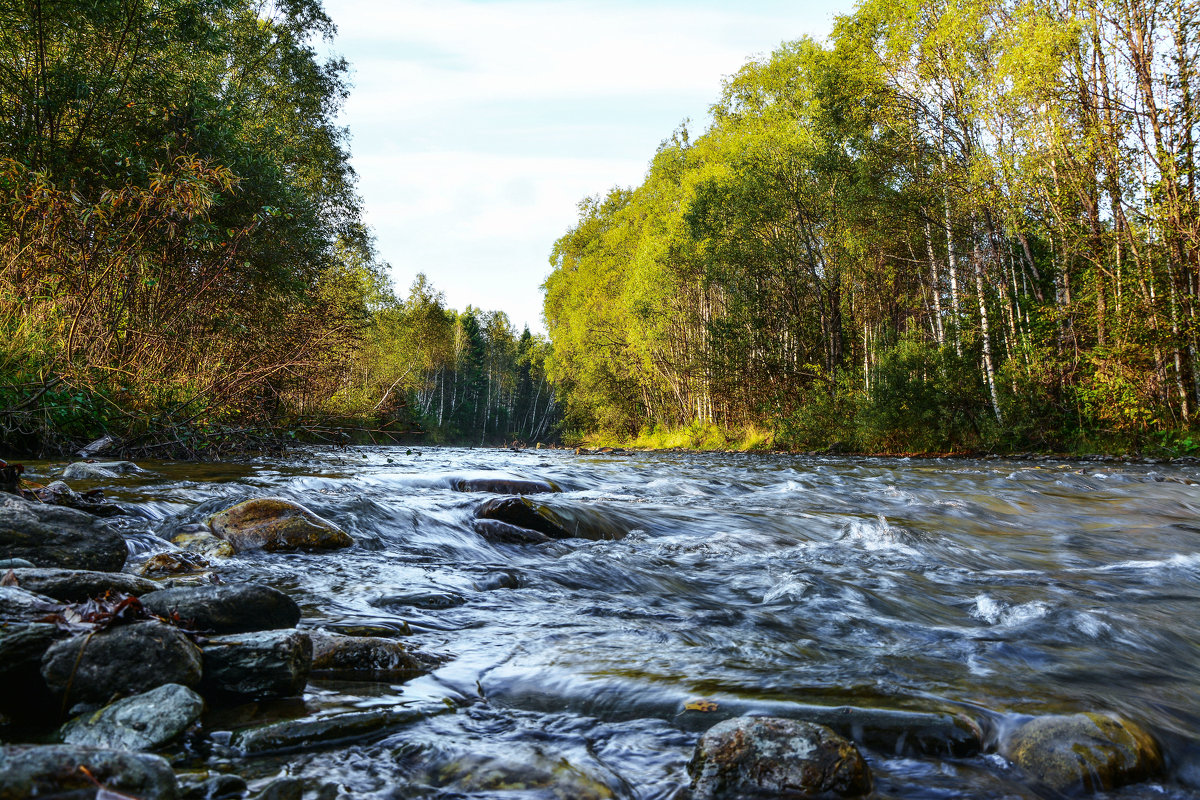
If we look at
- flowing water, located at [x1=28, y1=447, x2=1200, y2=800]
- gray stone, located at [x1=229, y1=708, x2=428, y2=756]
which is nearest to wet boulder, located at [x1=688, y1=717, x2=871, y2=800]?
flowing water, located at [x1=28, y1=447, x2=1200, y2=800]

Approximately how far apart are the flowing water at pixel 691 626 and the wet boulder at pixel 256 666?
4.1 inches

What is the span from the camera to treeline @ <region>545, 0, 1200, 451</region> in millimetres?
14969

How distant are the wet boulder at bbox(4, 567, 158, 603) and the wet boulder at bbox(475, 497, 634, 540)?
3581mm

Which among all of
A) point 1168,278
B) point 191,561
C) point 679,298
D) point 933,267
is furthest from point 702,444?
point 191,561

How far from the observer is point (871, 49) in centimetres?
1931

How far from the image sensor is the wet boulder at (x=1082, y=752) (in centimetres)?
203

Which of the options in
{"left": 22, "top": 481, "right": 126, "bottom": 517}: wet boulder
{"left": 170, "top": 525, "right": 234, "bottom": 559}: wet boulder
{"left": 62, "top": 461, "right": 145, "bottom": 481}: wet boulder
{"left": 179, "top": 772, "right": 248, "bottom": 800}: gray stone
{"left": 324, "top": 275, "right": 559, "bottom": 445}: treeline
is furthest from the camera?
{"left": 324, "top": 275, "right": 559, "bottom": 445}: treeline

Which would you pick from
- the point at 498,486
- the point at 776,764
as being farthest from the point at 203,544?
the point at 498,486

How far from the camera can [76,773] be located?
55.5 inches

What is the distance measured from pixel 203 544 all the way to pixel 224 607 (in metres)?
2.03

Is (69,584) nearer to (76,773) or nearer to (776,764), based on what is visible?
(76,773)

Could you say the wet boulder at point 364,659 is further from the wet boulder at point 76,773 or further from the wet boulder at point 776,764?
the wet boulder at point 776,764

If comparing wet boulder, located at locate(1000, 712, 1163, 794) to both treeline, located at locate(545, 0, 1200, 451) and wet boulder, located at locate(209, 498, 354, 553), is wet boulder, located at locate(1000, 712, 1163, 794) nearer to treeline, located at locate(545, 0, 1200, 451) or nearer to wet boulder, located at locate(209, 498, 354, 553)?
wet boulder, located at locate(209, 498, 354, 553)

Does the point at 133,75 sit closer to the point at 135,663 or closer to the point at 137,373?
the point at 137,373
